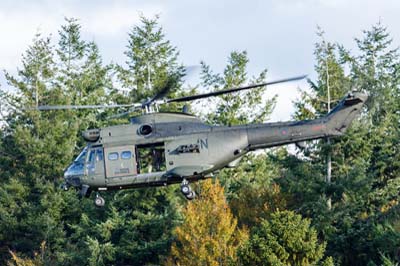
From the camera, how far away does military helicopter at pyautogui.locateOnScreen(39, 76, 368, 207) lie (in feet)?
107

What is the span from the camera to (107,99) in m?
72.3

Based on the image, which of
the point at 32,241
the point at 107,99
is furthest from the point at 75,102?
the point at 32,241

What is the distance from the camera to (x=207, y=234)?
182 ft

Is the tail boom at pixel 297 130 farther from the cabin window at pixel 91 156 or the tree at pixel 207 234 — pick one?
the tree at pixel 207 234

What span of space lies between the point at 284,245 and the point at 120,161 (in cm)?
1187

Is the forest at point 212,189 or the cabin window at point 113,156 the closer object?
the cabin window at point 113,156

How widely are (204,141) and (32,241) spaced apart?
35.0 metres

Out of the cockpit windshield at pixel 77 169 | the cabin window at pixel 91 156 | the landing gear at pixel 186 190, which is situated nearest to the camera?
the landing gear at pixel 186 190

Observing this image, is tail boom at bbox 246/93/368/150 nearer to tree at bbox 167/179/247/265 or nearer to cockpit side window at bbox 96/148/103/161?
cockpit side window at bbox 96/148/103/161

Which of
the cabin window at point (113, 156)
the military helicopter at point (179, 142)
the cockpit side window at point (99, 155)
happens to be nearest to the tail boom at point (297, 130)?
the military helicopter at point (179, 142)

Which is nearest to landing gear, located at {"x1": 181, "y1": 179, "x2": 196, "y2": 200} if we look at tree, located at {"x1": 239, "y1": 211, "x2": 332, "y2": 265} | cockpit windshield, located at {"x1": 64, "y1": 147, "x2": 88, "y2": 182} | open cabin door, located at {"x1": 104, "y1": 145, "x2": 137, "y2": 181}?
open cabin door, located at {"x1": 104, "y1": 145, "x2": 137, "y2": 181}

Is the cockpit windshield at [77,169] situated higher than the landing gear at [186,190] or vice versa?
the cockpit windshield at [77,169]

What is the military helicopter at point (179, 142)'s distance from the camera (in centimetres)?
3250

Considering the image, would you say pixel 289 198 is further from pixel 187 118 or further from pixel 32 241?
pixel 187 118
